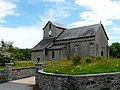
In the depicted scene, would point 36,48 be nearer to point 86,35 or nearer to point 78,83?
point 86,35

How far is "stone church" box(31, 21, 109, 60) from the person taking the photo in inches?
1769

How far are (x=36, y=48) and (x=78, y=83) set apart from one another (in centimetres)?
4235

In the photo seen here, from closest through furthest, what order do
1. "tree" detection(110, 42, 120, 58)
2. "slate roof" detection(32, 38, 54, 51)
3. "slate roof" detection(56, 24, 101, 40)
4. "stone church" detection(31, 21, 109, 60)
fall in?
"stone church" detection(31, 21, 109, 60)
"slate roof" detection(56, 24, 101, 40)
"slate roof" detection(32, 38, 54, 51)
"tree" detection(110, 42, 120, 58)

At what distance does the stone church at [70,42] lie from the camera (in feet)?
147

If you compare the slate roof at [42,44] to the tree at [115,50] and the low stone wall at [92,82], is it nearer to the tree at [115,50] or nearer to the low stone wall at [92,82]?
the tree at [115,50]

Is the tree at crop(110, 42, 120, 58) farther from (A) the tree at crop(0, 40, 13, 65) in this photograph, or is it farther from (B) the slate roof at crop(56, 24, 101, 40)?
(A) the tree at crop(0, 40, 13, 65)

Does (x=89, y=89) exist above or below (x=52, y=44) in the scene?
below

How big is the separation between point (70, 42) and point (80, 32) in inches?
126

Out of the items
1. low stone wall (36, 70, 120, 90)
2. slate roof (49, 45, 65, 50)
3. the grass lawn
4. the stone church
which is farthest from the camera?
slate roof (49, 45, 65, 50)

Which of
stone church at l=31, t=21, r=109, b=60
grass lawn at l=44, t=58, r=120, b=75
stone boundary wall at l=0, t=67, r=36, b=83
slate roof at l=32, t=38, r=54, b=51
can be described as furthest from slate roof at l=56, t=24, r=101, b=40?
grass lawn at l=44, t=58, r=120, b=75

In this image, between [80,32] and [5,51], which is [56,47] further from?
[5,51]

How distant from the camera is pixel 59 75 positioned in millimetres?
12484

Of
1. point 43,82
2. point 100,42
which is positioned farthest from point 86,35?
point 43,82

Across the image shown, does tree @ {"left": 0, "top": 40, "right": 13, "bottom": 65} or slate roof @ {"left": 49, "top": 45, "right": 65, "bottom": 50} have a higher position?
slate roof @ {"left": 49, "top": 45, "right": 65, "bottom": 50}
